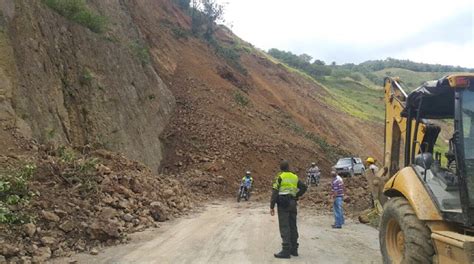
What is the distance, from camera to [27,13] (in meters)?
16.4

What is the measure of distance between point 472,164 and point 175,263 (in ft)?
15.9

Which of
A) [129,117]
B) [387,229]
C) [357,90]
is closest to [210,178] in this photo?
[129,117]

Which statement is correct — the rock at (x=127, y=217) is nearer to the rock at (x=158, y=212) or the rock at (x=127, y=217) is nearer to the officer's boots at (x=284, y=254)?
the rock at (x=158, y=212)

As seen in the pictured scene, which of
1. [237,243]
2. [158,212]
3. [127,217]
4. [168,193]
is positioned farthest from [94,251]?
[168,193]

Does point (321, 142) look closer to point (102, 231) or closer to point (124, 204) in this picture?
point (124, 204)

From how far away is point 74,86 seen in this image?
18.6m

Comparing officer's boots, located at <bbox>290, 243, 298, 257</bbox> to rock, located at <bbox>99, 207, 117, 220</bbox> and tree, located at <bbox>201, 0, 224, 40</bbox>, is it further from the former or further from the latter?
tree, located at <bbox>201, 0, 224, 40</bbox>

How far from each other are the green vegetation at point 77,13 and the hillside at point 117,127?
0.19 ft

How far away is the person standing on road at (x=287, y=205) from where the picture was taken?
8789mm

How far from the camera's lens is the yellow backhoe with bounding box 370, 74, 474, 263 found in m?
5.39

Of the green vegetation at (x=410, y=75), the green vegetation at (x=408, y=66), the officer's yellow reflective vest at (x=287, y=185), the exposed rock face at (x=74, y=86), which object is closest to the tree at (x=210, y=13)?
the exposed rock face at (x=74, y=86)

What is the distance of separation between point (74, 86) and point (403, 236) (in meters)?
15.0

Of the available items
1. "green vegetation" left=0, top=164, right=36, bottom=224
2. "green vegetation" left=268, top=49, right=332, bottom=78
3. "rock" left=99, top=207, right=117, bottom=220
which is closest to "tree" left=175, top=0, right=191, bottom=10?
"green vegetation" left=268, top=49, right=332, bottom=78

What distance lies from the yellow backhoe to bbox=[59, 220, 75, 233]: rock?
19.1 feet
